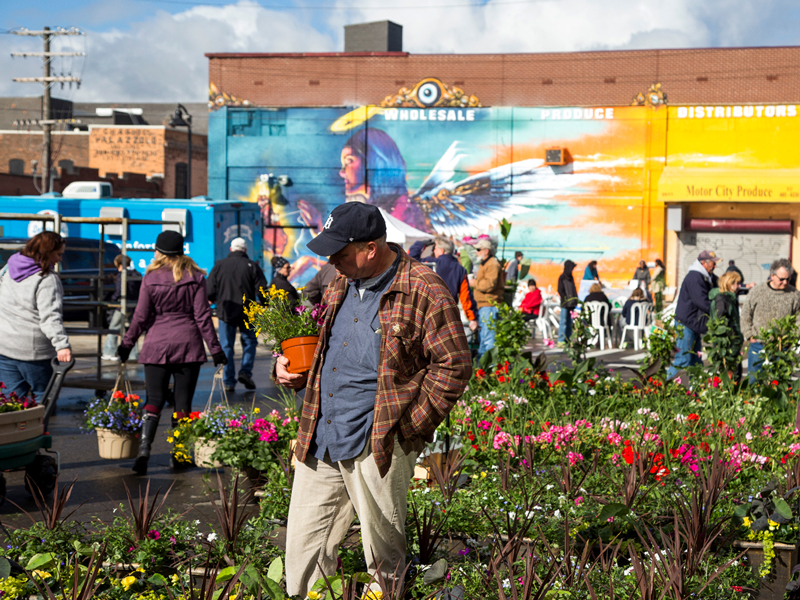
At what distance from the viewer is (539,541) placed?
4.26 meters

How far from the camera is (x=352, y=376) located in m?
3.28

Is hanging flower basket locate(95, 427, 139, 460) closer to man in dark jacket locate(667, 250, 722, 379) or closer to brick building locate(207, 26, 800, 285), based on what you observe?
man in dark jacket locate(667, 250, 722, 379)

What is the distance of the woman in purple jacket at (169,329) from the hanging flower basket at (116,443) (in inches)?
10.9

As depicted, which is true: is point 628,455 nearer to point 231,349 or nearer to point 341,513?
point 341,513

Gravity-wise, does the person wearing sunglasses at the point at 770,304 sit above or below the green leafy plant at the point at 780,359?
above

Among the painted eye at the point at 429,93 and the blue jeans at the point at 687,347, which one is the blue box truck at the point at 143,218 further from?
the blue jeans at the point at 687,347

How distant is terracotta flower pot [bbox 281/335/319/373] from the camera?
11.4 feet

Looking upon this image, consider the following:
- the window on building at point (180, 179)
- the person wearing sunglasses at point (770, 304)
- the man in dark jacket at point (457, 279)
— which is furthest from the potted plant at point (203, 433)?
the window on building at point (180, 179)

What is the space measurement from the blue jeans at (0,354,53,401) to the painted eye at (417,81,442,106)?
23502mm

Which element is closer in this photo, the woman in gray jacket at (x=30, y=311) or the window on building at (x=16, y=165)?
the woman in gray jacket at (x=30, y=311)

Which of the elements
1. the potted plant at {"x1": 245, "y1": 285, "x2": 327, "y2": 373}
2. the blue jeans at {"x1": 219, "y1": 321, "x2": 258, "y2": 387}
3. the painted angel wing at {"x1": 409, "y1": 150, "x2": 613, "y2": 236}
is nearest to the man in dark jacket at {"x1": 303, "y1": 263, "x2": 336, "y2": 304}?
the blue jeans at {"x1": 219, "y1": 321, "x2": 258, "y2": 387}

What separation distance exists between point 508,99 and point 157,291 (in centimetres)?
2355

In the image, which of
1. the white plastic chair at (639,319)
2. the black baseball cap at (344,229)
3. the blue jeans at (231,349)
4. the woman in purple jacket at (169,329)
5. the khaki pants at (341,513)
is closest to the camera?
the black baseball cap at (344,229)

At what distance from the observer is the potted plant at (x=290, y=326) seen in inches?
137
